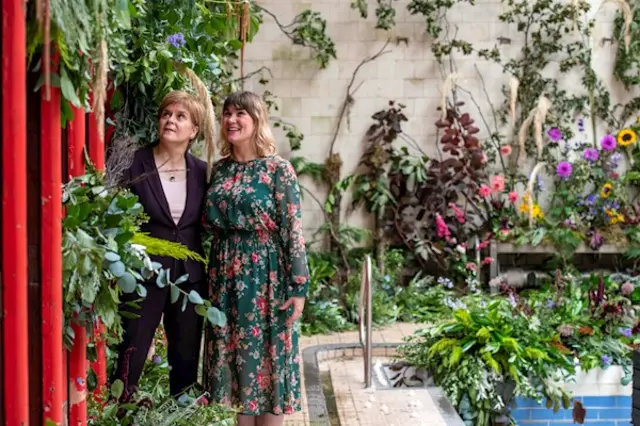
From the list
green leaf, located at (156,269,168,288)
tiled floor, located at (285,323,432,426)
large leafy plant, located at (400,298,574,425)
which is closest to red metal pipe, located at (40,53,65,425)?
green leaf, located at (156,269,168,288)

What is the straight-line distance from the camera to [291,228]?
3027 millimetres

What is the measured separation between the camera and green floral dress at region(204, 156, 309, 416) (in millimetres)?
3000

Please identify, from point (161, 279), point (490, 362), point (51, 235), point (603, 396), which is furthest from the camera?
point (603, 396)

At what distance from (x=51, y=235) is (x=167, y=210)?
4.04 ft

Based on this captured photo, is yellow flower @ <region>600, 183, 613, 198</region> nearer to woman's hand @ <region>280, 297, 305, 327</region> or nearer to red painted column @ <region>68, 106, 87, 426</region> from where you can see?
woman's hand @ <region>280, 297, 305, 327</region>

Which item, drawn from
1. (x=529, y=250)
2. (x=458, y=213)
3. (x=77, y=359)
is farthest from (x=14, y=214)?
A: (x=529, y=250)

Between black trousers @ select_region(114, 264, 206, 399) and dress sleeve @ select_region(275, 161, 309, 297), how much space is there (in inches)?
15.1

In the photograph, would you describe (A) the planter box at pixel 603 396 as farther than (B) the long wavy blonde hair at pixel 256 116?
Yes

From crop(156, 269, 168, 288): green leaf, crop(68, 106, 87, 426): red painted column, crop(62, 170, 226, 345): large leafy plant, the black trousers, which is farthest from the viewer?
the black trousers

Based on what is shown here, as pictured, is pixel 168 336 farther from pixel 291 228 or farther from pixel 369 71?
pixel 369 71

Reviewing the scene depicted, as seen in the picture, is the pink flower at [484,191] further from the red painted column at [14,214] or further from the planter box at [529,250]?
the red painted column at [14,214]

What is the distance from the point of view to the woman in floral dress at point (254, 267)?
3008 mm

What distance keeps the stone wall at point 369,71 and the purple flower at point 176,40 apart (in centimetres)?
504

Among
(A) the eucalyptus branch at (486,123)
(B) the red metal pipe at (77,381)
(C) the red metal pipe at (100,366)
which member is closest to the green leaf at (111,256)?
(B) the red metal pipe at (77,381)
